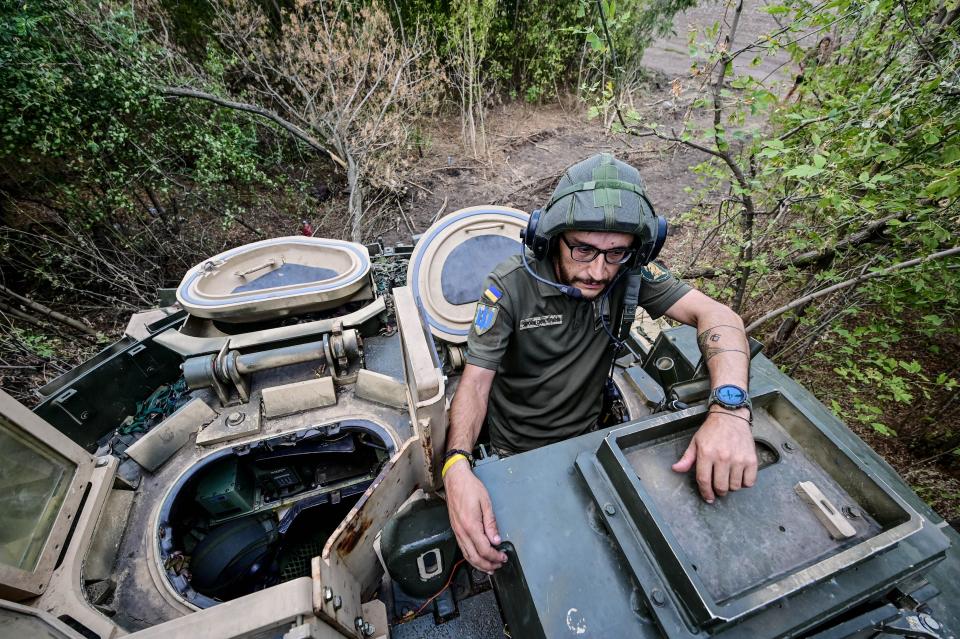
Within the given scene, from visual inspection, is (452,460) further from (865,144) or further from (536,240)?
(865,144)

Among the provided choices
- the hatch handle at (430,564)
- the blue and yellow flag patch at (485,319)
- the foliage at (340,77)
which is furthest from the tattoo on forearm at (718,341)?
the foliage at (340,77)

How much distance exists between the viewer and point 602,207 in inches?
73.3

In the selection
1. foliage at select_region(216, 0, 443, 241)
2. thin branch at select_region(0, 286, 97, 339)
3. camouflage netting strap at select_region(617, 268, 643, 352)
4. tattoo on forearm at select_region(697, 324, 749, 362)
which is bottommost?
tattoo on forearm at select_region(697, 324, 749, 362)

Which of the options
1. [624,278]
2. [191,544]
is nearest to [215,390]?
[191,544]

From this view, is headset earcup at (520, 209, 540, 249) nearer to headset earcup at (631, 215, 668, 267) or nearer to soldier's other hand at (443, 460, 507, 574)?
headset earcup at (631, 215, 668, 267)

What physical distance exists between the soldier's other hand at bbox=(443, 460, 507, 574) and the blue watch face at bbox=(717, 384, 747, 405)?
0.99 m

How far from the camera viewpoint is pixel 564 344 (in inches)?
92.4

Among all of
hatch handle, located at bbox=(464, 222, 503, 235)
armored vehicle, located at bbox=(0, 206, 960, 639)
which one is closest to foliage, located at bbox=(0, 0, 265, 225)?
armored vehicle, located at bbox=(0, 206, 960, 639)

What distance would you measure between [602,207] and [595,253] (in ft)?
0.81

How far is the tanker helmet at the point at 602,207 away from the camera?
185 centimetres

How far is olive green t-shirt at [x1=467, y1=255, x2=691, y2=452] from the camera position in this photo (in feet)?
7.38

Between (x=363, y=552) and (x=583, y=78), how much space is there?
15.1 m

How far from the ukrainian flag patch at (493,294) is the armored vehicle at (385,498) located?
0.48 meters

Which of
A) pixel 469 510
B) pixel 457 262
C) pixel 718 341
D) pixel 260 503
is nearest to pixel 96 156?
pixel 260 503
